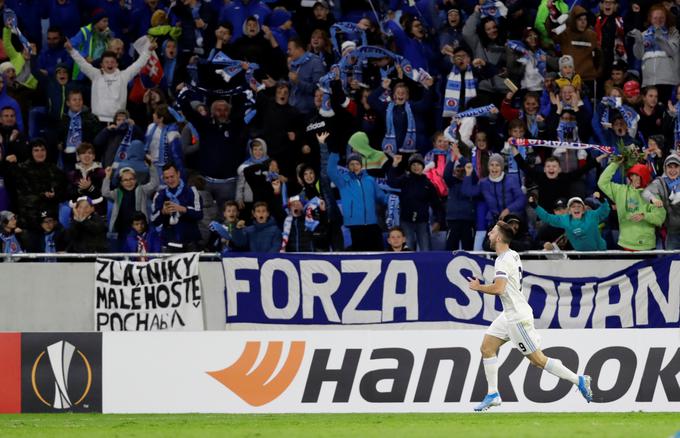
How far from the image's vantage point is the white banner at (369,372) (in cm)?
1476

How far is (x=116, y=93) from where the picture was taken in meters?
20.3

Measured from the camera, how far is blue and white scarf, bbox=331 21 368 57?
21000 mm

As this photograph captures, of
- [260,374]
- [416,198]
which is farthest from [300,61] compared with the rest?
[260,374]

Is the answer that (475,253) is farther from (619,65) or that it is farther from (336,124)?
(619,65)

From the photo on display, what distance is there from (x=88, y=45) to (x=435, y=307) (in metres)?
7.44

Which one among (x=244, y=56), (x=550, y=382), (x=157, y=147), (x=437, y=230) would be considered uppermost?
(x=244, y=56)

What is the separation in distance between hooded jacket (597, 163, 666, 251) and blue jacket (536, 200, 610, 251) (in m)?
0.20

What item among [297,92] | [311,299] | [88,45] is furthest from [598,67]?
[88,45]

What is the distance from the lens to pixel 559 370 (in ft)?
44.5

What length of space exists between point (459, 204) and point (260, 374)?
474 centimetres

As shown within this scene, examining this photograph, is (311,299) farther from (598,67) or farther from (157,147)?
(598,67)

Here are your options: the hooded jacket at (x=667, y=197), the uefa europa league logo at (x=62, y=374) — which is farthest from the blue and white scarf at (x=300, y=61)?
the uefa europa league logo at (x=62, y=374)

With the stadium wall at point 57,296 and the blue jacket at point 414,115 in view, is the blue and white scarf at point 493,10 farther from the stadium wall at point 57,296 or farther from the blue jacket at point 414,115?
the stadium wall at point 57,296

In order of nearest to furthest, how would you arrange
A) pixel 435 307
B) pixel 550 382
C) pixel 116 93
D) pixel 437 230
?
pixel 550 382 < pixel 435 307 < pixel 437 230 < pixel 116 93
